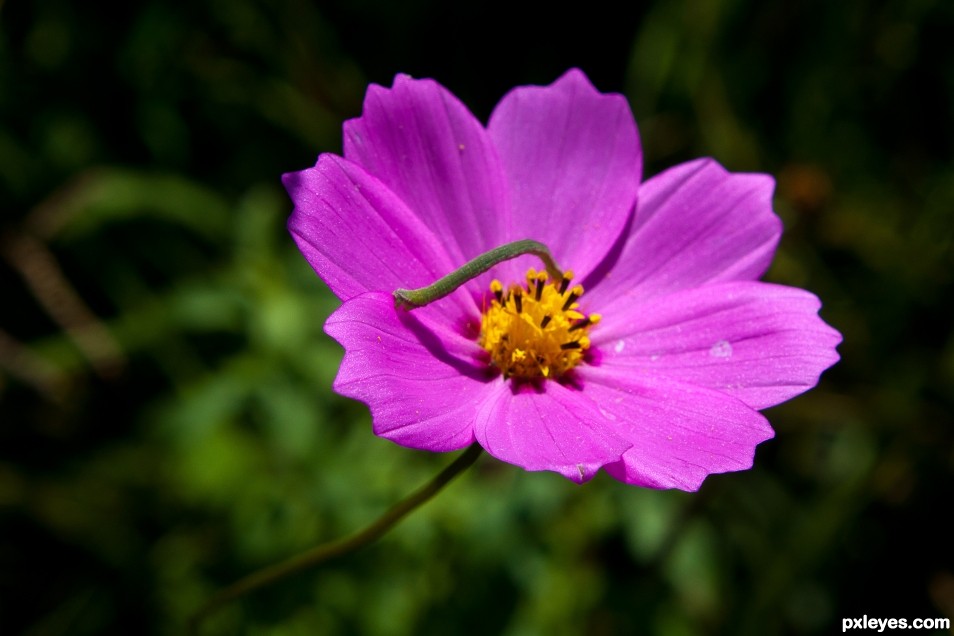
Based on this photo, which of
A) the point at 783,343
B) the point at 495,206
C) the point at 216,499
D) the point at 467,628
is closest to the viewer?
the point at 783,343

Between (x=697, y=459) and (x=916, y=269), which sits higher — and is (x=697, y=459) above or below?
above

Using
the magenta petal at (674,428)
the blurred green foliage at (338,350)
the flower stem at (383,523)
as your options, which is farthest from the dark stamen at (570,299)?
the blurred green foliage at (338,350)

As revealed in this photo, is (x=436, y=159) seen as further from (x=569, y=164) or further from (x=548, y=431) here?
(x=548, y=431)

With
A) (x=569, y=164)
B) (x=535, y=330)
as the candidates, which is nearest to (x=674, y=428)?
(x=535, y=330)

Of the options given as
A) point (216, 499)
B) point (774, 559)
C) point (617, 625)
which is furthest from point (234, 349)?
point (774, 559)

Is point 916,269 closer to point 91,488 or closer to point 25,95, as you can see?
point 91,488
